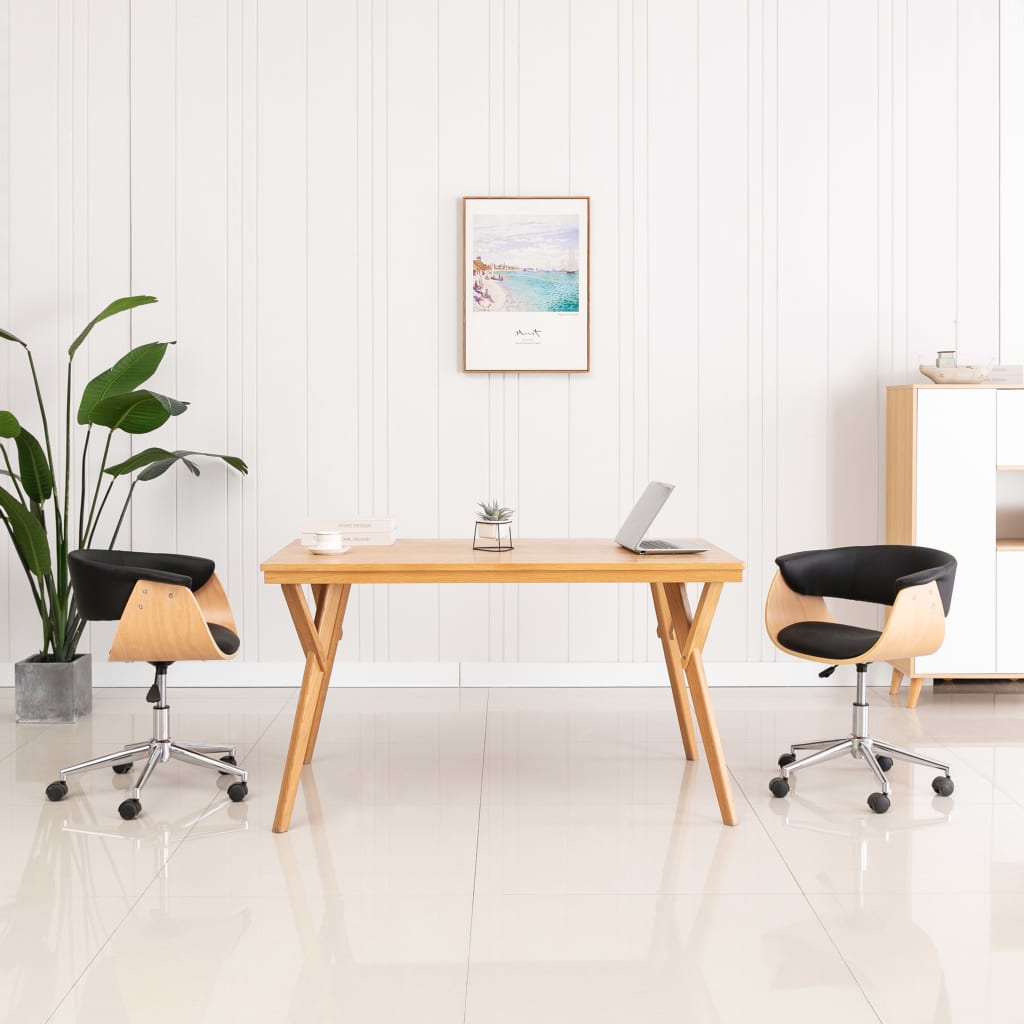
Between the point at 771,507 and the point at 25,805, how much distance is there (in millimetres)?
3383

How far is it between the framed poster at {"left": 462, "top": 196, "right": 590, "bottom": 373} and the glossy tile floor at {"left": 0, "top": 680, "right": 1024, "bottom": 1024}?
1.74 m

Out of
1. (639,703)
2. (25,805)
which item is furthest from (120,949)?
(639,703)

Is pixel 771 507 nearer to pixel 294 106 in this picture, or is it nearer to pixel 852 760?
pixel 852 760

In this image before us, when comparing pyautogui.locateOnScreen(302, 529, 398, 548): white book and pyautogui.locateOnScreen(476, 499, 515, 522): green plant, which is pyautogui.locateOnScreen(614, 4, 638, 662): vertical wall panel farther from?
pyautogui.locateOnScreen(302, 529, 398, 548): white book

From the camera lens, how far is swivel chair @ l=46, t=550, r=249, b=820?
347 centimetres

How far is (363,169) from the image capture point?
507 centimetres

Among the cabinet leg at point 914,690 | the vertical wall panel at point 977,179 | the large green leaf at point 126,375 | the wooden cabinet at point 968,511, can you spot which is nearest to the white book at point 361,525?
the large green leaf at point 126,375

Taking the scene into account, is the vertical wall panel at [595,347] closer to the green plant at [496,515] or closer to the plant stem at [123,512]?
the green plant at [496,515]

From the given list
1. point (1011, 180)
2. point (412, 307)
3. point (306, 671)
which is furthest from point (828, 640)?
point (1011, 180)

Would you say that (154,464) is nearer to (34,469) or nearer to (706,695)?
(34,469)

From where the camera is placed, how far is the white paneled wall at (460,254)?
504 centimetres

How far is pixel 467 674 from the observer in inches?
205

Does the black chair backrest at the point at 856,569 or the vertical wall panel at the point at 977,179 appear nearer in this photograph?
the black chair backrest at the point at 856,569

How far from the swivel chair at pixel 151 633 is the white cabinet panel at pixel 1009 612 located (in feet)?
10.7
